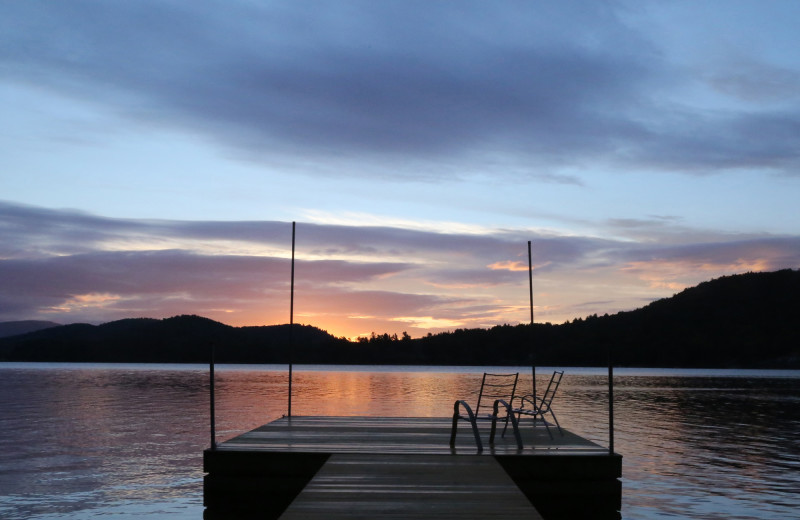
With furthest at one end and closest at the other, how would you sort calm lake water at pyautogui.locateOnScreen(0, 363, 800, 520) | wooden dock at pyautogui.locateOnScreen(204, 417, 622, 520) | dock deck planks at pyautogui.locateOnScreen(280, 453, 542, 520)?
calm lake water at pyautogui.locateOnScreen(0, 363, 800, 520)
wooden dock at pyautogui.locateOnScreen(204, 417, 622, 520)
dock deck planks at pyautogui.locateOnScreen(280, 453, 542, 520)

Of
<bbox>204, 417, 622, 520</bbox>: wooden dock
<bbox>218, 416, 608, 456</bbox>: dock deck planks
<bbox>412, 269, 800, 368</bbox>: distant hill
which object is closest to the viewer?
<bbox>204, 417, 622, 520</bbox>: wooden dock

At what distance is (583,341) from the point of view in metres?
130

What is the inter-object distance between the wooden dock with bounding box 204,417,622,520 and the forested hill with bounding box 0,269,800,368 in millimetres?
76442

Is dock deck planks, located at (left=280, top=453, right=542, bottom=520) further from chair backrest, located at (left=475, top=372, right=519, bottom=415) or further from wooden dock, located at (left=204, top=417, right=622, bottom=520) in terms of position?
chair backrest, located at (left=475, top=372, right=519, bottom=415)

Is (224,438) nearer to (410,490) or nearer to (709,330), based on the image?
(410,490)

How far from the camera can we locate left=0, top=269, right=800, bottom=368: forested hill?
365 ft

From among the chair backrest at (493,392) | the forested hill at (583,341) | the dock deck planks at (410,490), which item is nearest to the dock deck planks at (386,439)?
the chair backrest at (493,392)

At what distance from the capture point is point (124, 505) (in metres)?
14.1

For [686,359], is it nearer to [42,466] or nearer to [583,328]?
[583,328]

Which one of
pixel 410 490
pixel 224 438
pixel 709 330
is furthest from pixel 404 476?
pixel 709 330

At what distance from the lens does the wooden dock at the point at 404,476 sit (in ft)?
25.7

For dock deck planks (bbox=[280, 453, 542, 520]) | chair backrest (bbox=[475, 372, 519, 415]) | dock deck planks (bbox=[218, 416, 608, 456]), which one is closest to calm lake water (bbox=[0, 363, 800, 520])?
dock deck planks (bbox=[218, 416, 608, 456])

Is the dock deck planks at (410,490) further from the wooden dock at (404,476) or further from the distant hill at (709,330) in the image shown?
the distant hill at (709,330)

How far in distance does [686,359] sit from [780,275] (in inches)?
707
